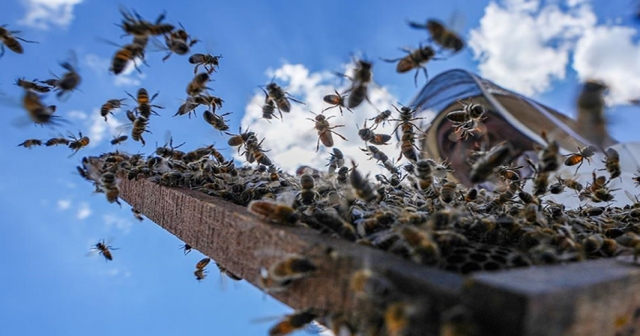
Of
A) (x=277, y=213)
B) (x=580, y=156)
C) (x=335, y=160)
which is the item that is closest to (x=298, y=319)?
(x=277, y=213)

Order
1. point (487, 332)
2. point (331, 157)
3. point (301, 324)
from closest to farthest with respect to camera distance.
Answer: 1. point (487, 332)
2. point (301, 324)
3. point (331, 157)

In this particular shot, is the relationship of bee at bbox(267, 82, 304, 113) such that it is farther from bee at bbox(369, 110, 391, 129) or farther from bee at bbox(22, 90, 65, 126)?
bee at bbox(22, 90, 65, 126)

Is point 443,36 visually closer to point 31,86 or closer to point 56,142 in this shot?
point 31,86

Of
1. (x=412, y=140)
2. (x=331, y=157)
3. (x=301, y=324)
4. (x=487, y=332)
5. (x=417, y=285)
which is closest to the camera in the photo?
(x=487, y=332)

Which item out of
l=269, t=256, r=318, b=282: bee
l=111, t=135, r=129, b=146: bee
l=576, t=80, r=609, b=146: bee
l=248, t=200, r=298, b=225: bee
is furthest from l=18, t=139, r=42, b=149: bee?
l=576, t=80, r=609, b=146: bee

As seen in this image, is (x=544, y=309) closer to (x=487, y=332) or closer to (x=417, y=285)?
(x=487, y=332)

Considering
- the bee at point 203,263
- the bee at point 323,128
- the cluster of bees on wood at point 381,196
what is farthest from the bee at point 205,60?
the bee at point 203,263

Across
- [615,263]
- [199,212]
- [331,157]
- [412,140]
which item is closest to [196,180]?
[199,212]
